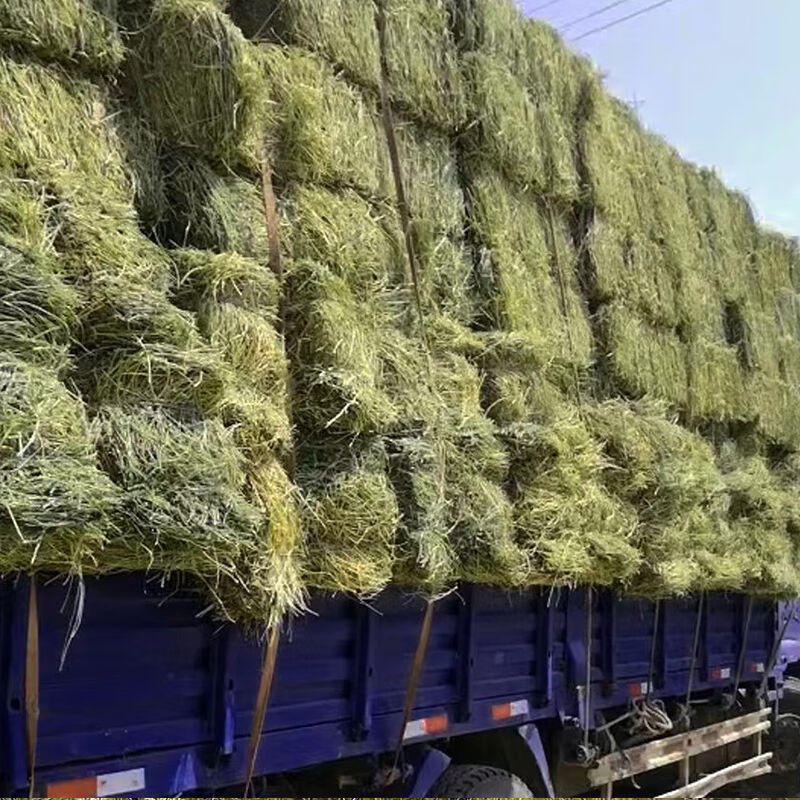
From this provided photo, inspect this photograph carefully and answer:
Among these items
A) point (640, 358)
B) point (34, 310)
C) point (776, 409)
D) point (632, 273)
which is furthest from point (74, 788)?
point (776, 409)

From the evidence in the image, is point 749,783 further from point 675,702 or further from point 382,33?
point 382,33

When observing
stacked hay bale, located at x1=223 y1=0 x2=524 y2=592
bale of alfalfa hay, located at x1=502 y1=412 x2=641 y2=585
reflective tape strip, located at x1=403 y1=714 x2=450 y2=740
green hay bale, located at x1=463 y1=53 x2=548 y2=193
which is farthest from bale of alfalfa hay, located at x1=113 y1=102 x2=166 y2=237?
reflective tape strip, located at x1=403 y1=714 x2=450 y2=740

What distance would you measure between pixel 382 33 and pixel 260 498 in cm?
289

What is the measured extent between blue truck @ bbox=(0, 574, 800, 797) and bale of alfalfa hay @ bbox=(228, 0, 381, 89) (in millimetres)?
2578

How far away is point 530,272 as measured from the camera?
22.7 ft

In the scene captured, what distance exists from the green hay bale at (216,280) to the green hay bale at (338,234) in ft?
1.53

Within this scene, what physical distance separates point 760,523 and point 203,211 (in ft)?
19.4

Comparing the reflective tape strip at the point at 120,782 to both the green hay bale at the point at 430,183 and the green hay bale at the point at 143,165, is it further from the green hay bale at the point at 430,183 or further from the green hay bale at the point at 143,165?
the green hay bale at the point at 430,183

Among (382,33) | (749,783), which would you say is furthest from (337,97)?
(749,783)

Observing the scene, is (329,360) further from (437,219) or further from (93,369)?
(437,219)

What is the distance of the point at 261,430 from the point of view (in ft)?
14.3

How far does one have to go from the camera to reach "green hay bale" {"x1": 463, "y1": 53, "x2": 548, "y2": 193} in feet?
21.9

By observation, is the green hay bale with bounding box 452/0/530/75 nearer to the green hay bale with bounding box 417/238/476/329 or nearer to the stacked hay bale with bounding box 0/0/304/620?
the green hay bale with bounding box 417/238/476/329

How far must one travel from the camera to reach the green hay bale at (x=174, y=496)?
12.3ft
